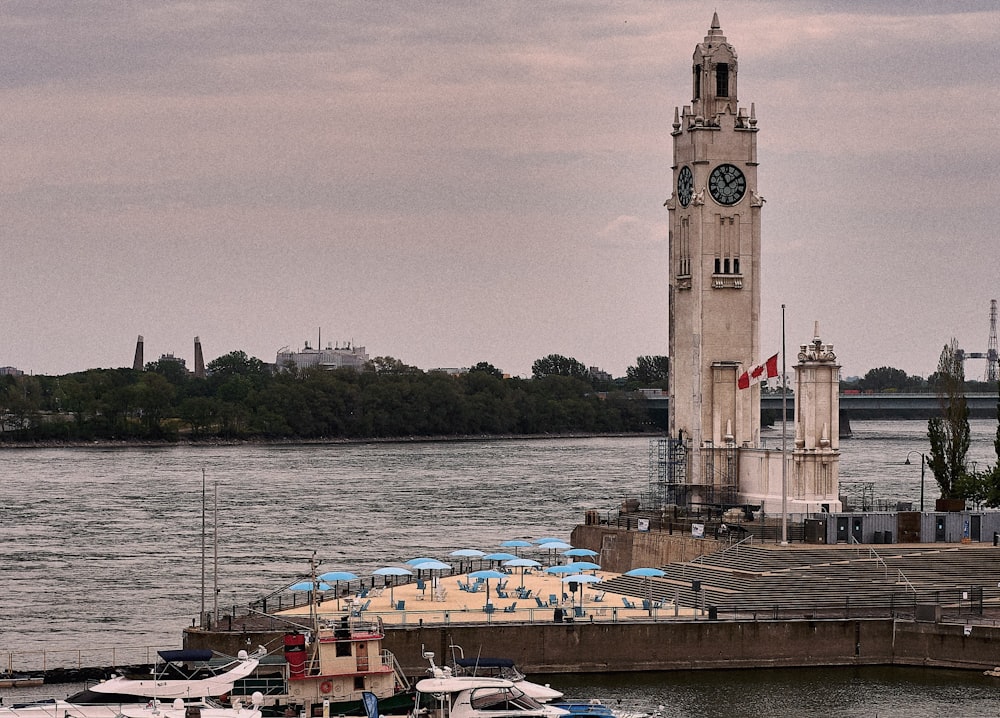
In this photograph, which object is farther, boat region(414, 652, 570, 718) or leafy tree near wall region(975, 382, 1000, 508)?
leafy tree near wall region(975, 382, 1000, 508)

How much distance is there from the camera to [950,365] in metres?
124

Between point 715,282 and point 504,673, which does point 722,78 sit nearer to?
point 715,282

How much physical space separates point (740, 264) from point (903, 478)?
9043cm

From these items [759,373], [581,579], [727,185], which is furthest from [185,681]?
[727,185]

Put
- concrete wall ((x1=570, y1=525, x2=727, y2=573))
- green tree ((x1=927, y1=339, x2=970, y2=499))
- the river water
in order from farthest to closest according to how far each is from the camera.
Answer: green tree ((x1=927, y1=339, x2=970, y2=499)) < concrete wall ((x1=570, y1=525, x2=727, y2=573)) < the river water

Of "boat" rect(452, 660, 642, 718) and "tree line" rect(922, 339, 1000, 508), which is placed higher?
"tree line" rect(922, 339, 1000, 508)

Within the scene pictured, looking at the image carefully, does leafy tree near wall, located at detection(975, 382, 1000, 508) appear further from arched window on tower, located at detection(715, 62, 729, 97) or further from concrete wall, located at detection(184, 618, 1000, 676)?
concrete wall, located at detection(184, 618, 1000, 676)

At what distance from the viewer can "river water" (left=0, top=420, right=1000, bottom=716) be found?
287 feet

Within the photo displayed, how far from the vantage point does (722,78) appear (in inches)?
4018

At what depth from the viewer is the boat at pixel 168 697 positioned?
59.5 m

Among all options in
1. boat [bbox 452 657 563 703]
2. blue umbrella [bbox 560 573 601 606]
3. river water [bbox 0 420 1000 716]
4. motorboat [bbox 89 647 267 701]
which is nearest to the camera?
motorboat [bbox 89 647 267 701]

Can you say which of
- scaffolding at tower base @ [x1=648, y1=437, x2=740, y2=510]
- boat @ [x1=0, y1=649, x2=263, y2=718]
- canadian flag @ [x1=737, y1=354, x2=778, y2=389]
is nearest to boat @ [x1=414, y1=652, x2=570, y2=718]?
boat @ [x1=0, y1=649, x2=263, y2=718]

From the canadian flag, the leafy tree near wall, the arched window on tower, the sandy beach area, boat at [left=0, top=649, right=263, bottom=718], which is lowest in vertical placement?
boat at [left=0, top=649, right=263, bottom=718]

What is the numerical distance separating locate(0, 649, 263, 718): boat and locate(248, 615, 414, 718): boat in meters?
1.25
